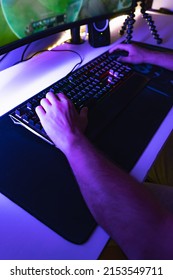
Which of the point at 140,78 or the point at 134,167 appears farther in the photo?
the point at 140,78

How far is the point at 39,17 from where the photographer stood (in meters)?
0.80

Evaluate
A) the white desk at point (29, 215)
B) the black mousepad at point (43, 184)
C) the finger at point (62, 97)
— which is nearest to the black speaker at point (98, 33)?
the white desk at point (29, 215)

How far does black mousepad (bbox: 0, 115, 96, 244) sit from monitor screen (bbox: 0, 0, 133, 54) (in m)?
0.29

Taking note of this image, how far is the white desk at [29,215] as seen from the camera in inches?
17.8

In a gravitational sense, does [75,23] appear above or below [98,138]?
above

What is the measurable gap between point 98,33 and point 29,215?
0.87 meters

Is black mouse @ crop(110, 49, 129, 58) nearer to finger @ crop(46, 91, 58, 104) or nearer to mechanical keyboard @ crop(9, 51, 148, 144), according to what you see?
mechanical keyboard @ crop(9, 51, 148, 144)

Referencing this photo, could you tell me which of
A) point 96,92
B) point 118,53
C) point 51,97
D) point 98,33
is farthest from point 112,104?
point 98,33

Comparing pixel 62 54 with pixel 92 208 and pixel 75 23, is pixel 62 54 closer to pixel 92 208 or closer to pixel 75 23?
pixel 75 23

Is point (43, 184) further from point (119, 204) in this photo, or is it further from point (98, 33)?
point (98, 33)

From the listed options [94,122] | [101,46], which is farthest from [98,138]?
[101,46]

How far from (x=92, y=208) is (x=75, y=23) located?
699mm

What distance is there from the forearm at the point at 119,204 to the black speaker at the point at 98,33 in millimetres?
708

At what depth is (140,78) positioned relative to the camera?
0.88m
